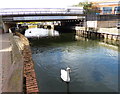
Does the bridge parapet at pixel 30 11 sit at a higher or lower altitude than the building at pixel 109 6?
lower

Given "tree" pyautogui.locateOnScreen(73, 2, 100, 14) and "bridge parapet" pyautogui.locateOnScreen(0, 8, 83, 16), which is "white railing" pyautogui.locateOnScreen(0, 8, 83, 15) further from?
"tree" pyautogui.locateOnScreen(73, 2, 100, 14)

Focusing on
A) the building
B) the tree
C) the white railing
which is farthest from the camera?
the building

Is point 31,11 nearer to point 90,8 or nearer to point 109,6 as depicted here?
point 90,8

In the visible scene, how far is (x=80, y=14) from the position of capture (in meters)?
58.4

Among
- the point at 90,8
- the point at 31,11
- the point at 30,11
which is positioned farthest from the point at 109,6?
the point at 30,11

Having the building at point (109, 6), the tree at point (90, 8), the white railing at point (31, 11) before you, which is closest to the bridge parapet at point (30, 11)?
the white railing at point (31, 11)

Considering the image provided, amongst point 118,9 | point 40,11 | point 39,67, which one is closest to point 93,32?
point 40,11

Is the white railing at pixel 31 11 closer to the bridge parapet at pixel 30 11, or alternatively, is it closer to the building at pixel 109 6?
the bridge parapet at pixel 30 11

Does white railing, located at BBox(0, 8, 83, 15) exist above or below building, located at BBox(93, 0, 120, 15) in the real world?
below

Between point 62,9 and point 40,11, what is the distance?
26.9 ft

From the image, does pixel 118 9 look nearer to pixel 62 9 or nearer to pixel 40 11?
pixel 62 9

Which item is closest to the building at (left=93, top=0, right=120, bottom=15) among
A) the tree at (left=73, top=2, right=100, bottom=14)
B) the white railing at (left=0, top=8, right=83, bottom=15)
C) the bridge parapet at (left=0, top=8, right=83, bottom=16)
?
the tree at (left=73, top=2, right=100, bottom=14)

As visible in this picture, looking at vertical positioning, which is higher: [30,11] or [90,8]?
[90,8]

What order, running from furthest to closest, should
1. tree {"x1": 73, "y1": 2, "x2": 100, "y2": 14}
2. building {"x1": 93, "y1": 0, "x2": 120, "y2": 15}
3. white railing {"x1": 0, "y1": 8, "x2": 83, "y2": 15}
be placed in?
building {"x1": 93, "y1": 0, "x2": 120, "y2": 15} → tree {"x1": 73, "y1": 2, "x2": 100, "y2": 14} → white railing {"x1": 0, "y1": 8, "x2": 83, "y2": 15}
